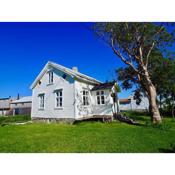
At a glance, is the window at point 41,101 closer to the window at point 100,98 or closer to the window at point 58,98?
the window at point 58,98

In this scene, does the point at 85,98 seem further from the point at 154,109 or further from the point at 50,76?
the point at 154,109

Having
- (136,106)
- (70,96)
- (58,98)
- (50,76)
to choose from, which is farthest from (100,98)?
(136,106)

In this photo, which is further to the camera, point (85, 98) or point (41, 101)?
point (41, 101)

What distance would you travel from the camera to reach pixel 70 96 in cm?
1198

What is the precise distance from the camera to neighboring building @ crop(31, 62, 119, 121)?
1188 centimetres

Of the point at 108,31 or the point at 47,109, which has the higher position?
the point at 108,31

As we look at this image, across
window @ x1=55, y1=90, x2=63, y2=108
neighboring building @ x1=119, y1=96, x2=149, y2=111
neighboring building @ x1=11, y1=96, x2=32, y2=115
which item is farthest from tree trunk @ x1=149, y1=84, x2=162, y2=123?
neighboring building @ x1=11, y1=96, x2=32, y2=115

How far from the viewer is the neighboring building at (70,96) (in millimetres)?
11883

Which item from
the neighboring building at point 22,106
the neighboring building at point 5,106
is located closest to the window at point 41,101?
the neighboring building at point 22,106
